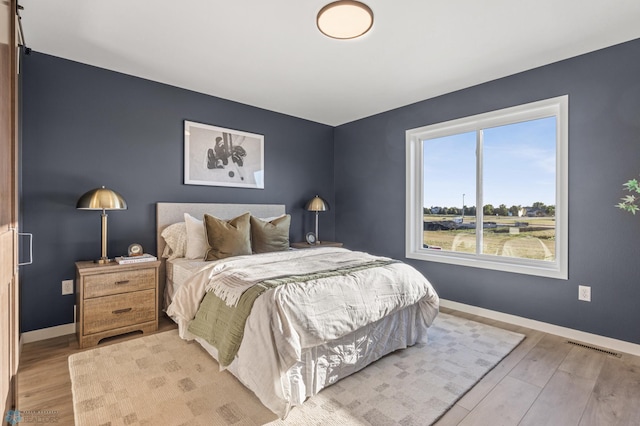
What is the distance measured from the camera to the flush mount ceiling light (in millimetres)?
2051

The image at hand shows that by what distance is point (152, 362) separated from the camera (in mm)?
2289

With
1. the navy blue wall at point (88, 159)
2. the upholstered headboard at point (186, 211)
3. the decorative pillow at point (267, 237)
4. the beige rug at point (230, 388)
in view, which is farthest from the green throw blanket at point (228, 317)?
the navy blue wall at point (88, 159)

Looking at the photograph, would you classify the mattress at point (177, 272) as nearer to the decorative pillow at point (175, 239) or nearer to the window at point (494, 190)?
the decorative pillow at point (175, 239)

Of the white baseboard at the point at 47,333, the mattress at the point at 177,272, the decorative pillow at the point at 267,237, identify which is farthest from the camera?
the decorative pillow at the point at 267,237

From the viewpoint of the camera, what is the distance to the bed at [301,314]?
170cm

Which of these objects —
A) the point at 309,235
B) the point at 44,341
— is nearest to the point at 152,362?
the point at 44,341

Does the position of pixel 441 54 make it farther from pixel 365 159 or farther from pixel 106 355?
pixel 106 355

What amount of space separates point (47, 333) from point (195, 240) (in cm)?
144

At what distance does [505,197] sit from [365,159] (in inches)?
76.4

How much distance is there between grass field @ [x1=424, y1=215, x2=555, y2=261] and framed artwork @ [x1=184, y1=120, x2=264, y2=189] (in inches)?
101

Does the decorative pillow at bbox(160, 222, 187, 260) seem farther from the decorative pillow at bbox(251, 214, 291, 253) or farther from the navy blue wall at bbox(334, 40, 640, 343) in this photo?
the navy blue wall at bbox(334, 40, 640, 343)

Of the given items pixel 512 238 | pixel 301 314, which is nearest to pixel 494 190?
pixel 512 238

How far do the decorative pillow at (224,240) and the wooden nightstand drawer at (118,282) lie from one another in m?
0.52

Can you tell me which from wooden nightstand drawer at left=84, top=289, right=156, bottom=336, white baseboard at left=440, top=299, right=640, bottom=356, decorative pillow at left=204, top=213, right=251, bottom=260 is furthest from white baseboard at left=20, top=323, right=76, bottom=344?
white baseboard at left=440, top=299, right=640, bottom=356
